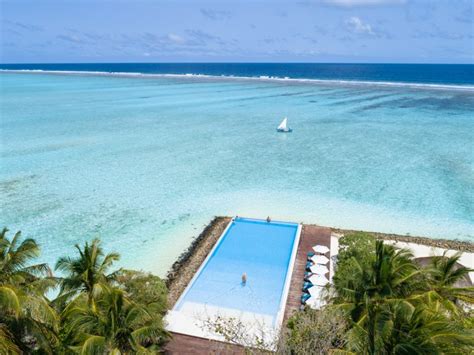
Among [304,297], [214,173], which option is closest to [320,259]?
[304,297]

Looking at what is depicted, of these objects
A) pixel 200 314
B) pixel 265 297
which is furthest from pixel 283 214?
pixel 200 314

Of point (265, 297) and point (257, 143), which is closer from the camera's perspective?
point (265, 297)

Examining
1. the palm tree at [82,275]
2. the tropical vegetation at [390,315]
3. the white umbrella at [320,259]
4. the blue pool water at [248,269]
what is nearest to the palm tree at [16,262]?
the palm tree at [82,275]

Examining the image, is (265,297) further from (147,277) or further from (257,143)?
(257,143)

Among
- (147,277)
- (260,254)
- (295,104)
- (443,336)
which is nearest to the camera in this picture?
(443,336)

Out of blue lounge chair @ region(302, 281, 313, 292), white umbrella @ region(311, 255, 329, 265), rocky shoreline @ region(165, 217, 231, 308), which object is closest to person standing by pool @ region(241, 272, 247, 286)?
rocky shoreline @ region(165, 217, 231, 308)

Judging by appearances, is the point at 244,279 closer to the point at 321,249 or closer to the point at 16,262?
the point at 321,249

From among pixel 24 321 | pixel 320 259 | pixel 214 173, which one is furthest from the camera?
pixel 214 173
